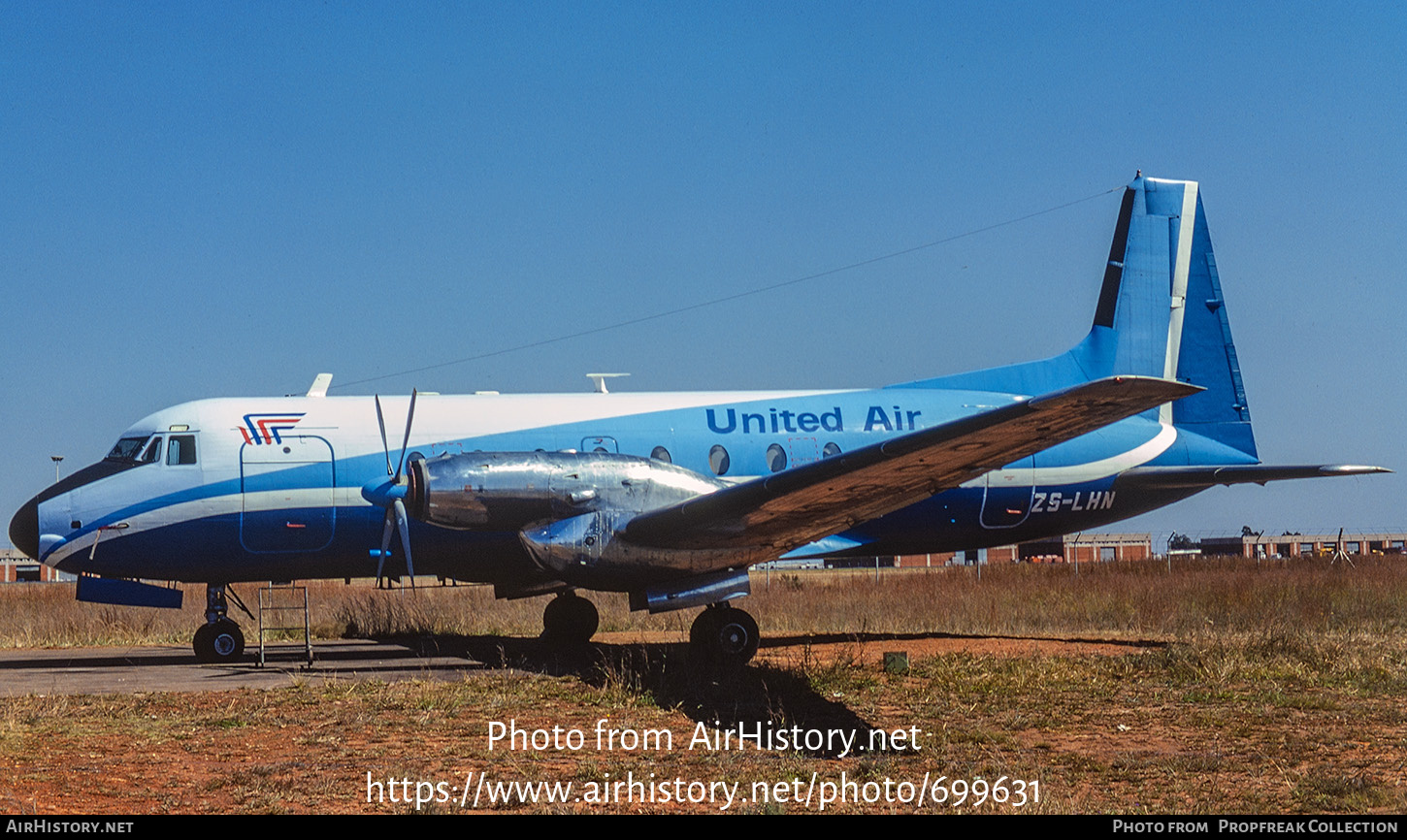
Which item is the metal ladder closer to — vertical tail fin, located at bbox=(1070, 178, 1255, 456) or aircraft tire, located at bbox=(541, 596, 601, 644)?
aircraft tire, located at bbox=(541, 596, 601, 644)

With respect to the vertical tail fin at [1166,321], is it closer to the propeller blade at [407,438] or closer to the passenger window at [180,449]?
the propeller blade at [407,438]

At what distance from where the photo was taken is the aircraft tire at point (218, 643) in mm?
17609

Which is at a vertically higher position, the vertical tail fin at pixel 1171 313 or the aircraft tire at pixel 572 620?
the vertical tail fin at pixel 1171 313

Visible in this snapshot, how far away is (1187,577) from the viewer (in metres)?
29.8

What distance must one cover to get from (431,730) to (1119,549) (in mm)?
85731

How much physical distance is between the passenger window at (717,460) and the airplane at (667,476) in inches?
1.1

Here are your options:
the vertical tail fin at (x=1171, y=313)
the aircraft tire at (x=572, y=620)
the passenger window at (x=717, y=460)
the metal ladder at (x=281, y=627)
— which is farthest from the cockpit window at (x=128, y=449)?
the vertical tail fin at (x=1171, y=313)

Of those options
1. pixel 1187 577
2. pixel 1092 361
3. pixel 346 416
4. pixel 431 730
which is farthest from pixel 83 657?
pixel 1187 577

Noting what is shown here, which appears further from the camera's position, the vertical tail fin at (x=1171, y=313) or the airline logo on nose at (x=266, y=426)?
the vertical tail fin at (x=1171, y=313)

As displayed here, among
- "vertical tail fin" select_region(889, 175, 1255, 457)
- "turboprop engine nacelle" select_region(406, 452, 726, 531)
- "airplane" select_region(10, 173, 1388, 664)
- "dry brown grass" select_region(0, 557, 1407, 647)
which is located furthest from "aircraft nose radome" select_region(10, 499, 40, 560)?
"vertical tail fin" select_region(889, 175, 1255, 457)

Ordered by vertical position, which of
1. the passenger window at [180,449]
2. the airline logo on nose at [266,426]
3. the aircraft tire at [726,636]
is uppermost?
the airline logo on nose at [266,426]

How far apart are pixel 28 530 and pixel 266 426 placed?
3.30 metres

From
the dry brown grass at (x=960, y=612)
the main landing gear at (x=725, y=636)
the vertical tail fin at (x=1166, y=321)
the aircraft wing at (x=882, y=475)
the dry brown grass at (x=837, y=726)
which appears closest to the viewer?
the dry brown grass at (x=837, y=726)
